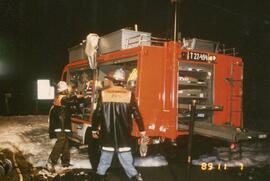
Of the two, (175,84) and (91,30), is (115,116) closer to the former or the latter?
(175,84)

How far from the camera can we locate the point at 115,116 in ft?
17.3

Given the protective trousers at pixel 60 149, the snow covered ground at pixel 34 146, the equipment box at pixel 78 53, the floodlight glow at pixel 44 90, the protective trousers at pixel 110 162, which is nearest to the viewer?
the protective trousers at pixel 110 162

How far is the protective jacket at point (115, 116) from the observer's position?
524 centimetres

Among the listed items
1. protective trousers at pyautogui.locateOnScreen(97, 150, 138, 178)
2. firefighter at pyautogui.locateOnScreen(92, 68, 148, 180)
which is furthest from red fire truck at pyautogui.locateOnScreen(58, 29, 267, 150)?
protective trousers at pyautogui.locateOnScreen(97, 150, 138, 178)

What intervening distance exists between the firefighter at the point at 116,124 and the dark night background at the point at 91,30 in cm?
1444

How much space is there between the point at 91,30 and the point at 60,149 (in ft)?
59.4

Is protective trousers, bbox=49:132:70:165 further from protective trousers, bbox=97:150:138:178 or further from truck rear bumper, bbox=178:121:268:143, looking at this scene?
truck rear bumper, bbox=178:121:268:143

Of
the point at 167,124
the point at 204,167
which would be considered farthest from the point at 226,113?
the point at 167,124

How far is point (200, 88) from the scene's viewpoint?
25.4ft

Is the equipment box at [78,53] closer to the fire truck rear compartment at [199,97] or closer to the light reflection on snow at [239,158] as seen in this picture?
the fire truck rear compartment at [199,97]

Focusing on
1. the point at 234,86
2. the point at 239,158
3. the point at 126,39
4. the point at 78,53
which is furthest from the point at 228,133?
the point at 78,53

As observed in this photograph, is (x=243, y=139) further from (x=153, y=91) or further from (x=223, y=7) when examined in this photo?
(x=223, y=7)

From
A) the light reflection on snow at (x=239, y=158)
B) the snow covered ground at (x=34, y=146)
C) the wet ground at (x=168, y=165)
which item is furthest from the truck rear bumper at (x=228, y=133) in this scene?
the snow covered ground at (x=34, y=146)

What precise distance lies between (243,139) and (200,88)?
2029 millimetres
